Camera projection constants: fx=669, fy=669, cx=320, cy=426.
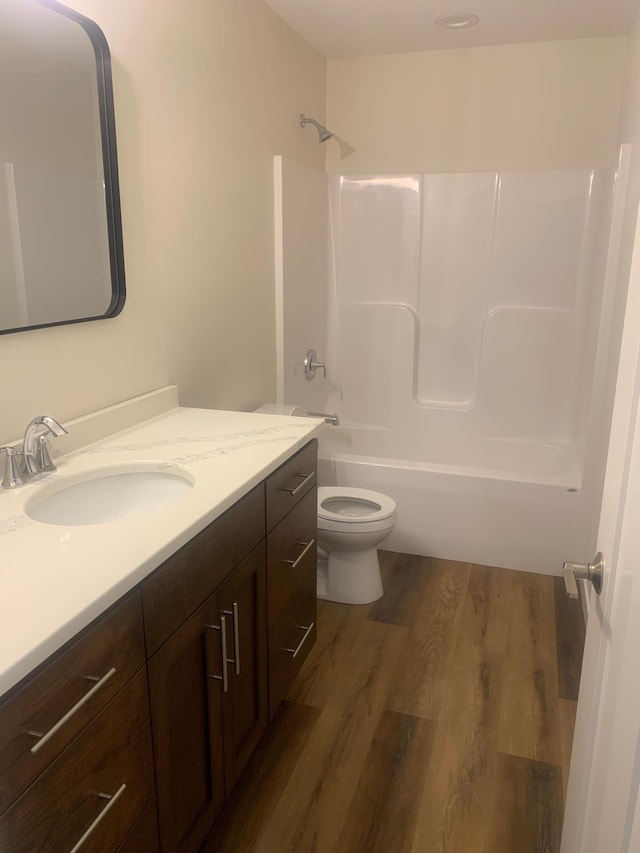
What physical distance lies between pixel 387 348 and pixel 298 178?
1030 mm

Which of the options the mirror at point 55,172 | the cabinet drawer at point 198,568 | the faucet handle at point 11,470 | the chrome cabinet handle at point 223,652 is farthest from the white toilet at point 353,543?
the faucet handle at point 11,470

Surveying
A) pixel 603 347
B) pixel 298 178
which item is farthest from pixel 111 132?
pixel 603 347

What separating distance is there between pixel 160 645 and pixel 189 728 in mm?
273

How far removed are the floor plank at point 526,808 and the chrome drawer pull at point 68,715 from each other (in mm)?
1120

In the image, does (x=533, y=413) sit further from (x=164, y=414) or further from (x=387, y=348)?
(x=164, y=414)

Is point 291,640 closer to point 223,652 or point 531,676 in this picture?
point 223,652

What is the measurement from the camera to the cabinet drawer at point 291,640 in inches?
72.0

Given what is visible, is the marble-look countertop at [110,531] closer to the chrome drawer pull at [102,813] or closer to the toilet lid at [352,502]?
the chrome drawer pull at [102,813]

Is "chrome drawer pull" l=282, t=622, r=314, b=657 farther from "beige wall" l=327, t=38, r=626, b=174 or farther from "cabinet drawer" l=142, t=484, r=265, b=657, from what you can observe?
"beige wall" l=327, t=38, r=626, b=174

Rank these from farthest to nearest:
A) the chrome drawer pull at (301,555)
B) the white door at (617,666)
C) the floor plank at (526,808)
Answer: the chrome drawer pull at (301,555) → the floor plank at (526,808) → the white door at (617,666)

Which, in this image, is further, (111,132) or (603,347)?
(603,347)

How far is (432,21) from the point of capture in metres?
2.75

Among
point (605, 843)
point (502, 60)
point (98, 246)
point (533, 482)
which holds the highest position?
point (502, 60)

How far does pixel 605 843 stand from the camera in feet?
2.78
